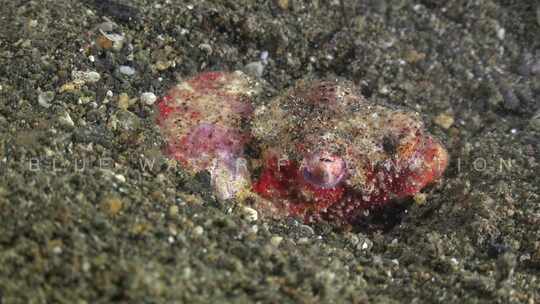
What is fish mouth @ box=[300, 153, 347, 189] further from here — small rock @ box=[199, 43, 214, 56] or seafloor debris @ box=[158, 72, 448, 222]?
small rock @ box=[199, 43, 214, 56]

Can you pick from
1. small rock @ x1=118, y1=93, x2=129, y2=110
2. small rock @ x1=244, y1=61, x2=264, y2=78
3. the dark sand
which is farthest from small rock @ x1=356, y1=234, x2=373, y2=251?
small rock @ x1=118, y1=93, x2=129, y2=110

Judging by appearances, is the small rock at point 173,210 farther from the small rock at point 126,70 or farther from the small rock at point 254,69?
the small rock at point 254,69

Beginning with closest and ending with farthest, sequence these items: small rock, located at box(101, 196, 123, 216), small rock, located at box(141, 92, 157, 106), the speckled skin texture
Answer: small rock, located at box(101, 196, 123, 216) → the speckled skin texture → small rock, located at box(141, 92, 157, 106)

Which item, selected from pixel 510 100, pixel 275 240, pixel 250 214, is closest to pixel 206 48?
pixel 250 214

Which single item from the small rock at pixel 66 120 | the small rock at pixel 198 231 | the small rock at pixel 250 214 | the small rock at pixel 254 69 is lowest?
the small rock at pixel 250 214

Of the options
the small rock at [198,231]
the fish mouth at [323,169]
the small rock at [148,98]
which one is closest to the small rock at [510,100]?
the fish mouth at [323,169]

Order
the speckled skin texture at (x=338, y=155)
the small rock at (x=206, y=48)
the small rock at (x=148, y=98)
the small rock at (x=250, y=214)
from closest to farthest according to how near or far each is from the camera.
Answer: the small rock at (x=250, y=214), the speckled skin texture at (x=338, y=155), the small rock at (x=148, y=98), the small rock at (x=206, y=48)

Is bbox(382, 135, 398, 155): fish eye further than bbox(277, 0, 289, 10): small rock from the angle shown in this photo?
No

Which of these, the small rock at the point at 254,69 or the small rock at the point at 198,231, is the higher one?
the small rock at the point at 254,69
